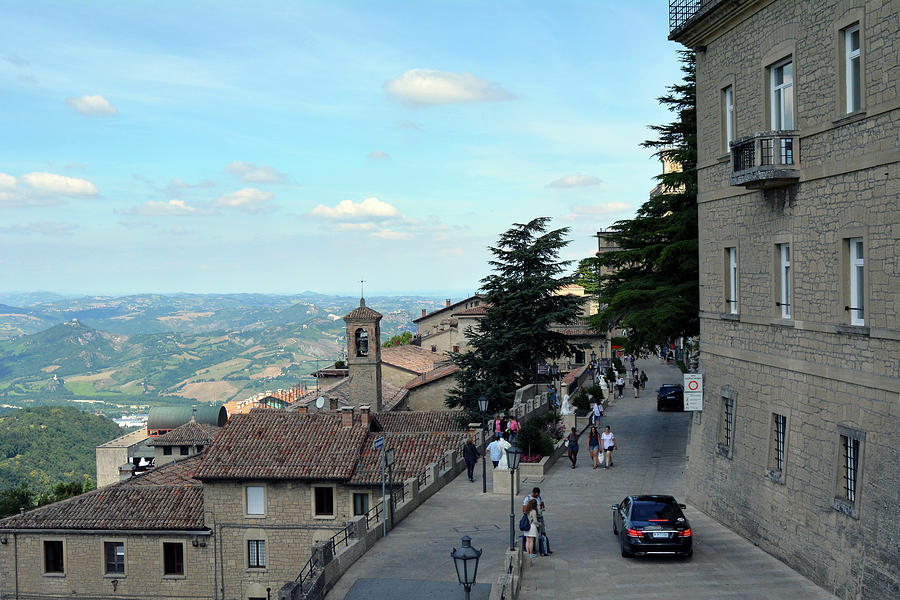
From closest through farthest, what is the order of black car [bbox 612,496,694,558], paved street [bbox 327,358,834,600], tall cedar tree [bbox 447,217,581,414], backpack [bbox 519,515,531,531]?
paved street [bbox 327,358,834,600] → black car [bbox 612,496,694,558] → backpack [bbox 519,515,531,531] → tall cedar tree [bbox 447,217,581,414]

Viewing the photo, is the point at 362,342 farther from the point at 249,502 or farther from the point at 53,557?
the point at 53,557

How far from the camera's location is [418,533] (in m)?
22.1

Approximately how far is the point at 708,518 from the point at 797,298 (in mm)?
6840

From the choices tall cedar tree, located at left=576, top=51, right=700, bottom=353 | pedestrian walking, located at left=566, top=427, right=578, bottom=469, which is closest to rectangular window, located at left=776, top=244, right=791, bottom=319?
tall cedar tree, located at left=576, top=51, right=700, bottom=353

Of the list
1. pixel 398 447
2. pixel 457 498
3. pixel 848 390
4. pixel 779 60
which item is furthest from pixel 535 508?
pixel 398 447

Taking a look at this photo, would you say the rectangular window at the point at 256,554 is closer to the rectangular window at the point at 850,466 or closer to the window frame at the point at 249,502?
the window frame at the point at 249,502

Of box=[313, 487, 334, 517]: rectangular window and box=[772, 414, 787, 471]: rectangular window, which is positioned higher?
box=[772, 414, 787, 471]: rectangular window

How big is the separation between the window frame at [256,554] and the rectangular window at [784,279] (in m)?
28.2

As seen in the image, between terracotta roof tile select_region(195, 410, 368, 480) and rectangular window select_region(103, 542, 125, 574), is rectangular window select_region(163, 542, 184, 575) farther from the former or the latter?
terracotta roof tile select_region(195, 410, 368, 480)

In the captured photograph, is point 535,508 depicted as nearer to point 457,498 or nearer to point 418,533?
point 418,533

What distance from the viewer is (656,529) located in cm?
1745

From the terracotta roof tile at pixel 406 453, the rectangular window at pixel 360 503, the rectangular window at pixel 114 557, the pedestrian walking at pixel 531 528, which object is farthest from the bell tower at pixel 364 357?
the pedestrian walking at pixel 531 528

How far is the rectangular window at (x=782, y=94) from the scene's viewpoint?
56.6ft

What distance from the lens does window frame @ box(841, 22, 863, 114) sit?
1476cm
